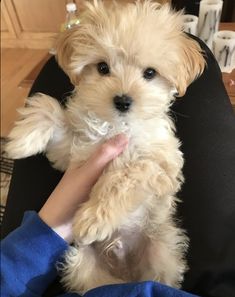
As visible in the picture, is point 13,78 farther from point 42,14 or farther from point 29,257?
point 29,257

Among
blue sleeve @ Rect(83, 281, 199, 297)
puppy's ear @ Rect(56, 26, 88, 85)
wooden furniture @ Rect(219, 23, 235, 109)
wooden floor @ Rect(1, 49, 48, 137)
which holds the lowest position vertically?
wooden floor @ Rect(1, 49, 48, 137)

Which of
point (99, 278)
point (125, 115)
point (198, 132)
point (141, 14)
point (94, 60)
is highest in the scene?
point (141, 14)

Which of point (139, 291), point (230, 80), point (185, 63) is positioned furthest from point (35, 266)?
point (230, 80)

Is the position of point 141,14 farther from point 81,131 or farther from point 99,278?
point 99,278

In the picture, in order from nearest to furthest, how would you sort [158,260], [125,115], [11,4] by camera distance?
[125,115] < [158,260] < [11,4]

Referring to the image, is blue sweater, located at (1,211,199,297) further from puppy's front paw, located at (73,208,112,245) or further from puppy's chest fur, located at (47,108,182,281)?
puppy's chest fur, located at (47,108,182,281)

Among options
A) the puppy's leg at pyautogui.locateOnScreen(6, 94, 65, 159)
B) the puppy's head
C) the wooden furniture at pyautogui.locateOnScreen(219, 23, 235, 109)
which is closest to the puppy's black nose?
the puppy's head

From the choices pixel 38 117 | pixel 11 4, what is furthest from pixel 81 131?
pixel 11 4
